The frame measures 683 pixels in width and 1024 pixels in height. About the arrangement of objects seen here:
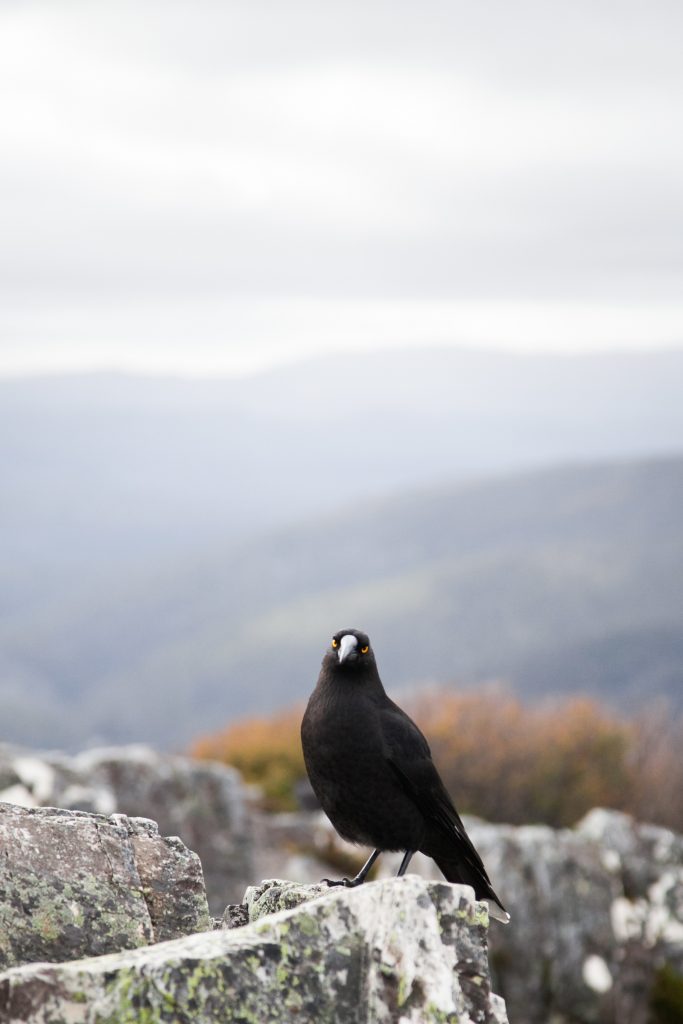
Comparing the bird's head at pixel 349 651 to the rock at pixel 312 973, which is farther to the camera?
the bird's head at pixel 349 651

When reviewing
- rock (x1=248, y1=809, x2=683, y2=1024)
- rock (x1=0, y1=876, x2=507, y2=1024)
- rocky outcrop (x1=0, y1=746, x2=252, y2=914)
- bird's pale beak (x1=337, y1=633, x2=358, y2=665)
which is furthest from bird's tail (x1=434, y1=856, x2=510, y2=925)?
rocky outcrop (x1=0, y1=746, x2=252, y2=914)

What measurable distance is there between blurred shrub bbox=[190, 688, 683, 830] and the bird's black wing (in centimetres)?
3138

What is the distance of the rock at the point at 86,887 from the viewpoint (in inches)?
202

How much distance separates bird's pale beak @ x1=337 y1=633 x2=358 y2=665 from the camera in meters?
6.71

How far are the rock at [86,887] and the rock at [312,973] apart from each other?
36.5 inches

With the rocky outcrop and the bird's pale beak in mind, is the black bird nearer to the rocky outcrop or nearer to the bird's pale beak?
the bird's pale beak

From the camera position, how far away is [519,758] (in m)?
40.6

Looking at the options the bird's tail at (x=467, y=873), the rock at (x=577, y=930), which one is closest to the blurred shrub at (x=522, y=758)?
the rock at (x=577, y=930)

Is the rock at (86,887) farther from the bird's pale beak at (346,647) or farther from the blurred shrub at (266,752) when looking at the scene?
the blurred shrub at (266,752)

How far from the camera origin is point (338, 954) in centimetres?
429

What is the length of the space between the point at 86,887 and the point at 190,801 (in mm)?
21245

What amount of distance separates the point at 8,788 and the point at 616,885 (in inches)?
512

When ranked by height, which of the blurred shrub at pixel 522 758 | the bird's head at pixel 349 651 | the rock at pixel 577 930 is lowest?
the rock at pixel 577 930

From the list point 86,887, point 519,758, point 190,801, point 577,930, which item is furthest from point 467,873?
point 519,758
